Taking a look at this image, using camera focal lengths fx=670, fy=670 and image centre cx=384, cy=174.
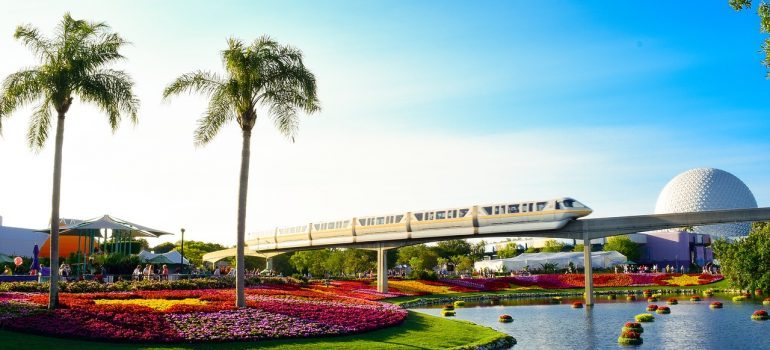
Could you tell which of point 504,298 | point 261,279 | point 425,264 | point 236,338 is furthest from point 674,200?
point 236,338

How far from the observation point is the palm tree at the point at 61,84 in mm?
26969

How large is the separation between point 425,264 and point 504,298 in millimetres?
54878

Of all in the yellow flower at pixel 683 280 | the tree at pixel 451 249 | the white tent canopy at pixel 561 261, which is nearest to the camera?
the yellow flower at pixel 683 280

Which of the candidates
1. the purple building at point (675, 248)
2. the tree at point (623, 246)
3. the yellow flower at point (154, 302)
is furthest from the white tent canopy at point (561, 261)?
the yellow flower at point (154, 302)

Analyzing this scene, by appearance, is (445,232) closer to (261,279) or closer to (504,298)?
(504,298)

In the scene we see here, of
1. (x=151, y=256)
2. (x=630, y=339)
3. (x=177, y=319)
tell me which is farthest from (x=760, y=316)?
(x=151, y=256)

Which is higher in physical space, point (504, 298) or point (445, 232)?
point (445, 232)

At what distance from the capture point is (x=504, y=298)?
64.4 metres

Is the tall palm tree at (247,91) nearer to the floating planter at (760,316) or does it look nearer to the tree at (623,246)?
the floating planter at (760,316)

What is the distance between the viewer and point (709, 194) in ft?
433

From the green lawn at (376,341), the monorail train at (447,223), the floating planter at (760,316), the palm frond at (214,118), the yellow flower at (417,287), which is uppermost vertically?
the palm frond at (214,118)

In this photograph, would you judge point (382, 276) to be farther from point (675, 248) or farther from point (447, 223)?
point (675, 248)

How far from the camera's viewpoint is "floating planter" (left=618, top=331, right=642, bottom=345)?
2778 cm

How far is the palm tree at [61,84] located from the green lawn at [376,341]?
5.38 meters
